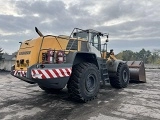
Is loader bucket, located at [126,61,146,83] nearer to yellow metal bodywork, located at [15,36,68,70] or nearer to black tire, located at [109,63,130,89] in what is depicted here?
black tire, located at [109,63,130,89]

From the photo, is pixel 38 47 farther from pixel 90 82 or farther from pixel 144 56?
pixel 144 56

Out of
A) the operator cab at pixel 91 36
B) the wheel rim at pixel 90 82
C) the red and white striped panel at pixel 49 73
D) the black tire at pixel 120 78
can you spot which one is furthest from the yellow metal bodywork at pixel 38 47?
the black tire at pixel 120 78

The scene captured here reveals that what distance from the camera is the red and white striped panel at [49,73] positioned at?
5293 millimetres

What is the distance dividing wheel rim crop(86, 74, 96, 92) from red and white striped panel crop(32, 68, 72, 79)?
871mm

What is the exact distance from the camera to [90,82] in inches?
261

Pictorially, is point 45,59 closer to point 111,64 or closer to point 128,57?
point 111,64

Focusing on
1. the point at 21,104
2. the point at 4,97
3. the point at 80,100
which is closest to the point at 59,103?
the point at 80,100

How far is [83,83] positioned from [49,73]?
1207 millimetres

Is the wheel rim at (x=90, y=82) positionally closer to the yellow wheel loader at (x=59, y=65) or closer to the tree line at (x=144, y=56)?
the yellow wheel loader at (x=59, y=65)

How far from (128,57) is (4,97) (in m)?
57.1

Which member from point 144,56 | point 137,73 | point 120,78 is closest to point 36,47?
point 120,78

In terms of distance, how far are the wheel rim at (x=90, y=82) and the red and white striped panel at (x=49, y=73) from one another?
871mm

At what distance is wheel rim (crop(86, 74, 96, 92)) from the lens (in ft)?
20.9

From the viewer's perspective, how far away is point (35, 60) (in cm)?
571
